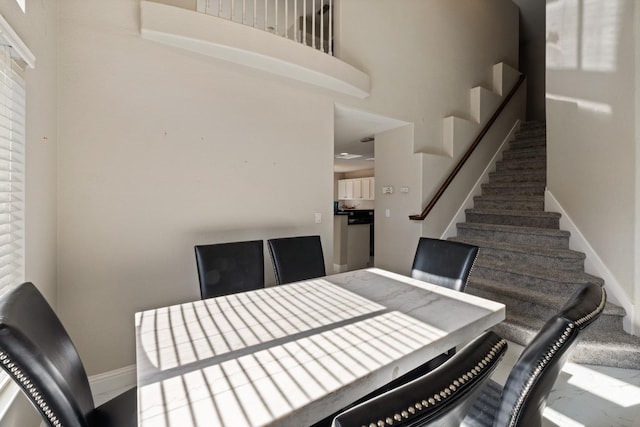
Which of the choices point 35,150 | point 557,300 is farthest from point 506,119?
point 35,150

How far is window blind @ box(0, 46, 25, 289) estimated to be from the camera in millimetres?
1130

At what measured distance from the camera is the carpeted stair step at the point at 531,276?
7.89ft

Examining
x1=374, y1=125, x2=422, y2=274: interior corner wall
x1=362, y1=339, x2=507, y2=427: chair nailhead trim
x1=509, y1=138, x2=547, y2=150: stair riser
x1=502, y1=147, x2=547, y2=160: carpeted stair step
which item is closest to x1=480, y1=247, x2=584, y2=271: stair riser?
x1=374, y1=125, x2=422, y2=274: interior corner wall

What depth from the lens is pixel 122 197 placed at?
6.25 ft

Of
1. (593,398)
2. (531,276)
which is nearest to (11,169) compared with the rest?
(593,398)

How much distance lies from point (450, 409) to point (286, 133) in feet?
7.98

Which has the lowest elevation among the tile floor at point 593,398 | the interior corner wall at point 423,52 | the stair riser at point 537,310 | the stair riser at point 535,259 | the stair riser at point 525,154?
the tile floor at point 593,398

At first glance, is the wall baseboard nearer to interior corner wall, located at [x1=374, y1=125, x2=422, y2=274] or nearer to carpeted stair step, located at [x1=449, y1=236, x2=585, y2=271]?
carpeted stair step, located at [x1=449, y1=236, x2=585, y2=271]

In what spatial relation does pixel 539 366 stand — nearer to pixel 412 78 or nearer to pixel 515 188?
pixel 412 78

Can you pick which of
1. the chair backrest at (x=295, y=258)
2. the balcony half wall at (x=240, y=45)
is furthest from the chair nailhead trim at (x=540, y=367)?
the balcony half wall at (x=240, y=45)

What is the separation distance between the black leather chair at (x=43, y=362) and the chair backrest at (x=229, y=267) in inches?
31.5

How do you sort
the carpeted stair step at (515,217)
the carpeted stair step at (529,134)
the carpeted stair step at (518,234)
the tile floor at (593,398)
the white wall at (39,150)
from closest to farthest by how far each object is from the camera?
the white wall at (39,150) → the tile floor at (593,398) → the carpeted stair step at (518,234) → the carpeted stair step at (515,217) → the carpeted stair step at (529,134)

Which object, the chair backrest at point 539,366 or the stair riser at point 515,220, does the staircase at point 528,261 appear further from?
the chair backrest at point 539,366

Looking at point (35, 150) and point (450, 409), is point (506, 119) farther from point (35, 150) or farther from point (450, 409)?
point (35, 150)
